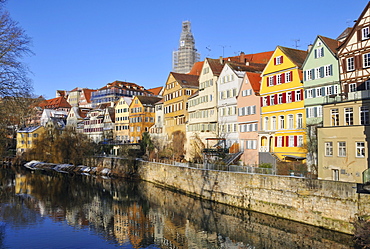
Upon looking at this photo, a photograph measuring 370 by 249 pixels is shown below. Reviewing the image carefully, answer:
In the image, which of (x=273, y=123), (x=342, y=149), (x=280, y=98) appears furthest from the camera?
(x=273, y=123)

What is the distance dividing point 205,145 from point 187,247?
25064mm

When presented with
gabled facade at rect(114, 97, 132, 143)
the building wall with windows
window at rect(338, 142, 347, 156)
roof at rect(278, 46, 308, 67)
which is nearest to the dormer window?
roof at rect(278, 46, 308, 67)

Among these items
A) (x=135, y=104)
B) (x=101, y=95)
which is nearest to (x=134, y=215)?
(x=135, y=104)

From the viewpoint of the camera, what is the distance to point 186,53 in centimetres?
11675

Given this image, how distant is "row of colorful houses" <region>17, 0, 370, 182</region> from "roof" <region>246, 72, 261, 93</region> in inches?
4.6

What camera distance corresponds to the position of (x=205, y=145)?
1779 inches

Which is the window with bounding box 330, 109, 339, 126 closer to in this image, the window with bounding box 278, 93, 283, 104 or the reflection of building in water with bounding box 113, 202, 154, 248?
the window with bounding box 278, 93, 283, 104

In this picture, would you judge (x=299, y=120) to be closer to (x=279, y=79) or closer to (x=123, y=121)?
(x=279, y=79)

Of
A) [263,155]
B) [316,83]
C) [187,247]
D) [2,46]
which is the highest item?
[316,83]

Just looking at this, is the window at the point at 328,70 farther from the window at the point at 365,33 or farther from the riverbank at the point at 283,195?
the riverbank at the point at 283,195

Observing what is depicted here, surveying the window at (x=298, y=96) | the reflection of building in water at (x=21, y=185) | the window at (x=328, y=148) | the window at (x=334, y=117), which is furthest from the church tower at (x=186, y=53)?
the window at (x=328, y=148)

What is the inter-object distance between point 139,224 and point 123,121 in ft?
161

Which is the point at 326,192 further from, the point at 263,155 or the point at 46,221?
the point at 46,221

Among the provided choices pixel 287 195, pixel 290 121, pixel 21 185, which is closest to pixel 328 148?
pixel 287 195
